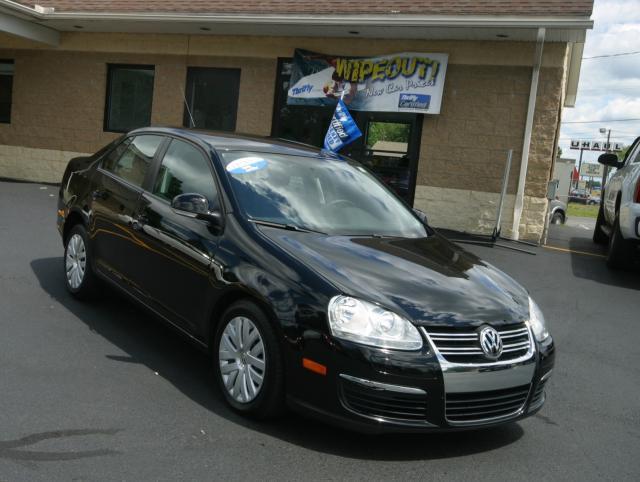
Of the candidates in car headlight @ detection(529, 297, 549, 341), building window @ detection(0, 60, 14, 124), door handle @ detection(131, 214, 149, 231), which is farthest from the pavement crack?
building window @ detection(0, 60, 14, 124)

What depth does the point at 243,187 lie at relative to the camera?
462 cm

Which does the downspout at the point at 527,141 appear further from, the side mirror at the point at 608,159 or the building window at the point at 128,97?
the building window at the point at 128,97

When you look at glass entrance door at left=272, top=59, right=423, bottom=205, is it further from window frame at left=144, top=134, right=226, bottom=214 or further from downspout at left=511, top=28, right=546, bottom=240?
window frame at left=144, top=134, right=226, bottom=214

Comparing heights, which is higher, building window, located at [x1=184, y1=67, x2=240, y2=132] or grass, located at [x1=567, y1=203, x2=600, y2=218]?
building window, located at [x1=184, y1=67, x2=240, y2=132]

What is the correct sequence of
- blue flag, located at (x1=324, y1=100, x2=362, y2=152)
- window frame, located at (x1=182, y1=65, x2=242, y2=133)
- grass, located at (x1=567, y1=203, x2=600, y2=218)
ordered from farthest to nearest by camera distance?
1. grass, located at (x1=567, y1=203, x2=600, y2=218)
2. window frame, located at (x1=182, y1=65, x2=242, y2=133)
3. blue flag, located at (x1=324, y1=100, x2=362, y2=152)

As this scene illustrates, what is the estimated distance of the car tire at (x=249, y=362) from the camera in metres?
3.73

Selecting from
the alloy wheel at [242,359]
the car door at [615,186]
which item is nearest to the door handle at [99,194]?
the alloy wheel at [242,359]

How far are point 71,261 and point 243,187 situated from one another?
2306 mm

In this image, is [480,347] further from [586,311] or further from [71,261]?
[586,311]

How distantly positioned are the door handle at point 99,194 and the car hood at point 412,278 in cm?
204

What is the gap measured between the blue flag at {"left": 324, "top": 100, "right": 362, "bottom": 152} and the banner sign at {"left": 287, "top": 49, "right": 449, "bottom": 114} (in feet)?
1.91

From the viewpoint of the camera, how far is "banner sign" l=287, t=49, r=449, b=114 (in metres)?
12.8

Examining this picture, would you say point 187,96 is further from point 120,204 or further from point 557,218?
point 557,218

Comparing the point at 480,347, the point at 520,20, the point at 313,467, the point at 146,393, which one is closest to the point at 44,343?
the point at 146,393
